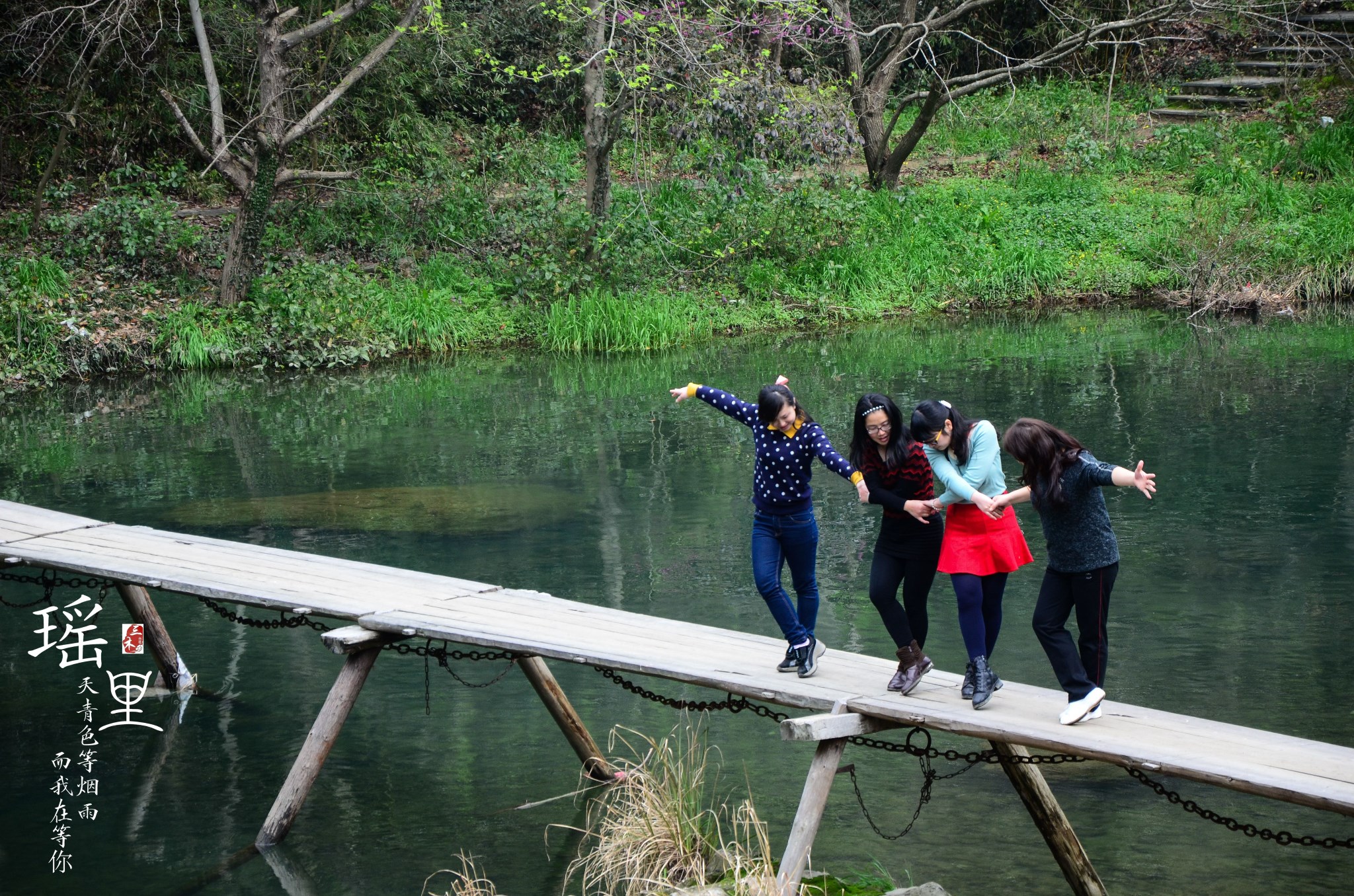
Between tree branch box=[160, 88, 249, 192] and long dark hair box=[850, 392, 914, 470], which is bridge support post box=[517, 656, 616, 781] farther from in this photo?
tree branch box=[160, 88, 249, 192]

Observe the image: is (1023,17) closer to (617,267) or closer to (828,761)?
(617,267)

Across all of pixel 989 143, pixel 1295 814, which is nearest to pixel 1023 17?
pixel 989 143

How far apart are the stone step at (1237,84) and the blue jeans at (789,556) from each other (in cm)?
2343

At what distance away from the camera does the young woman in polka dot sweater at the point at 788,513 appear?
517 centimetres

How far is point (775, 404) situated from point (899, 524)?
2.21ft

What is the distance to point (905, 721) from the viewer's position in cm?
468

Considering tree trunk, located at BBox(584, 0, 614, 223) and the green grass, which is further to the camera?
the green grass

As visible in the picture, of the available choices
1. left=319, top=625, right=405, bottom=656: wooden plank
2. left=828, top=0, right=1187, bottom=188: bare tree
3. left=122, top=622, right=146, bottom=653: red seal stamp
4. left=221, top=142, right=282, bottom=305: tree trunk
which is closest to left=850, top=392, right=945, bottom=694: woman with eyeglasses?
left=319, top=625, right=405, bottom=656: wooden plank

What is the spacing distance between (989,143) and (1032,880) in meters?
22.7

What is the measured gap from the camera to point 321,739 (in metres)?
5.71

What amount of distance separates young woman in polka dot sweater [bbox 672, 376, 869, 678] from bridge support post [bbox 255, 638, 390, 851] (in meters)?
1.82

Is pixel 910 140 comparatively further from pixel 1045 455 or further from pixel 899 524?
pixel 1045 455

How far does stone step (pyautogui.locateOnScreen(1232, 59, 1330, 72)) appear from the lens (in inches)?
984

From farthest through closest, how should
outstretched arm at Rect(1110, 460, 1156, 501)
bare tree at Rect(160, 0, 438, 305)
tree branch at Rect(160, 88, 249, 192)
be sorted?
tree branch at Rect(160, 88, 249, 192), bare tree at Rect(160, 0, 438, 305), outstretched arm at Rect(1110, 460, 1156, 501)
